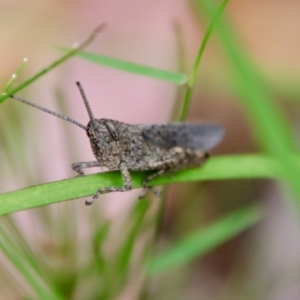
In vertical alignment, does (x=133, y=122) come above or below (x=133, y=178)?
above

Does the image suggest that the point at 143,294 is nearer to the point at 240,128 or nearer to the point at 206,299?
the point at 206,299

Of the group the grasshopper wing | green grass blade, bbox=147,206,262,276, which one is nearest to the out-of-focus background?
green grass blade, bbox=147,206,262,276

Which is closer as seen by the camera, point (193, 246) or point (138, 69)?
point (138, 69)

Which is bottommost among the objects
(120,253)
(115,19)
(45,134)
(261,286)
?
(261,286)

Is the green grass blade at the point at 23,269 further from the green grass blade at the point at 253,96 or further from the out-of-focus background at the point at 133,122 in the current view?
the green grass blade at the point at 253,96

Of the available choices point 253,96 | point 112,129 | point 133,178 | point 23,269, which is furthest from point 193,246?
point 253,96

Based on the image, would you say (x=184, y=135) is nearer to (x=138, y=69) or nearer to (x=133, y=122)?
(x=138, y=69)

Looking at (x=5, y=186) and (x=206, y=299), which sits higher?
(x=5, y=186)

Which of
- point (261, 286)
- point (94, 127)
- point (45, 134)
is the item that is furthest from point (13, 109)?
point (261, 286)
